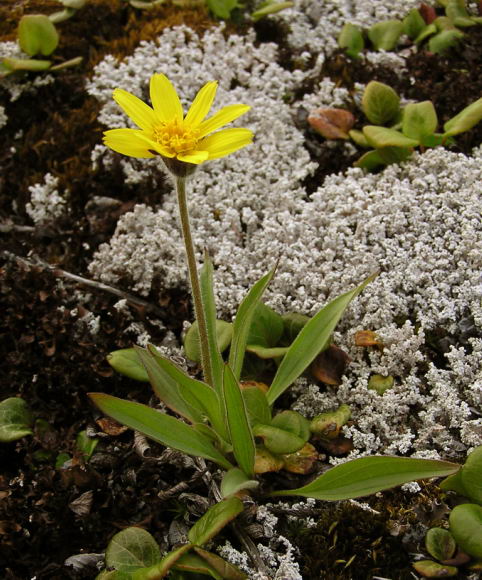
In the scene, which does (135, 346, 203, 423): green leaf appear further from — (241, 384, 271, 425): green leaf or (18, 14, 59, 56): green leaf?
(18, 14, 59, 56): green leaf

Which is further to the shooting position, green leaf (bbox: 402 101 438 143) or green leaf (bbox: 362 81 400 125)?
green leaf (bbox: 362 81 400 125)

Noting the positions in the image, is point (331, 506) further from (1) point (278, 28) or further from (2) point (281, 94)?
(1) point (278, 28)

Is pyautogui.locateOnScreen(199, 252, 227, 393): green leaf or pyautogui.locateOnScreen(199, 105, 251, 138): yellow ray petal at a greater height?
pyautogui.locateOnScreen(199, 105, 251, 138): yellow ray petal

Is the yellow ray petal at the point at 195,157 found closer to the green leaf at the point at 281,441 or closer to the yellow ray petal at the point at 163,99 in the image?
the yellow ray petal at the point at 163,99

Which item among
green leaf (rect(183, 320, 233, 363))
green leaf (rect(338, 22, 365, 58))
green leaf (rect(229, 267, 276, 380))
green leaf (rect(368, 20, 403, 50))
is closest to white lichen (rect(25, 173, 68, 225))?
green leaf (rect(183, 320, 233, 363))

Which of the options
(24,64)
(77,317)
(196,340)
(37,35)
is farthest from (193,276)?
(37,35)

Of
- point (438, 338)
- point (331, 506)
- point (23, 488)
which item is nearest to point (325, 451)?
point (331, 506)

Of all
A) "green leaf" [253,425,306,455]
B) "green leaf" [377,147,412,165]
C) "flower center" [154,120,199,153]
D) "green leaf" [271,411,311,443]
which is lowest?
"green leaf" [271,411,311,443]

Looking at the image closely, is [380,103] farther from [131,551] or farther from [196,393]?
[131,551]

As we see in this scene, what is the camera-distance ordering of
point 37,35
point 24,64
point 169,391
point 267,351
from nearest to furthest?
1. point 169,391
2. point 267,351
3. point 24,64
4. point 37,35
